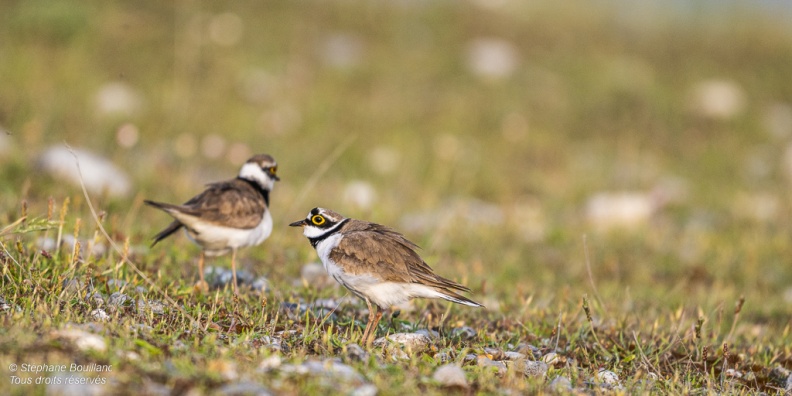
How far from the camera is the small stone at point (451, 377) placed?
14.8 feet

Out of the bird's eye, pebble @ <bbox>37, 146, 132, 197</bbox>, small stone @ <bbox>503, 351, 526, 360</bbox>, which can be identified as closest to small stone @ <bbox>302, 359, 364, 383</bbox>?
small stone @ <bbox>503, 351, 526, 360</bbox>

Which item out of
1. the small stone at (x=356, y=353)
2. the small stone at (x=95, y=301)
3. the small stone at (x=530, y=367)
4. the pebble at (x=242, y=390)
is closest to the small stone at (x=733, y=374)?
the small stone at (x=530, y=367)

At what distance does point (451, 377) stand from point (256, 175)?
3.47m

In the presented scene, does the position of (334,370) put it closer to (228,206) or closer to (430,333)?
(430,333)

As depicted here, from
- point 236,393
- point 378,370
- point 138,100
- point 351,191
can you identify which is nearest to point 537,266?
point 351,191

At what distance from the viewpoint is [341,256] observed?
556 cm

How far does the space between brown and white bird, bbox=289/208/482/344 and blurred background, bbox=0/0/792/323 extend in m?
2.01

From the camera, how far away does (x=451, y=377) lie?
14.8 ft

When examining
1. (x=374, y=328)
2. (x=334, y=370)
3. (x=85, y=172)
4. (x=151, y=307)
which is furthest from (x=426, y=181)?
(x=334, y=370)

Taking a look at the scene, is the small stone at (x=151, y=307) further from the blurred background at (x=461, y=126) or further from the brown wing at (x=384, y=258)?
the blurred background at (x=461, y=126)

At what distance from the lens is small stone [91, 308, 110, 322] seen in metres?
4.91

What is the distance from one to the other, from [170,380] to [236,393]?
1.23 ft

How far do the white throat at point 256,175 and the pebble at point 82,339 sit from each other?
10.1 feet

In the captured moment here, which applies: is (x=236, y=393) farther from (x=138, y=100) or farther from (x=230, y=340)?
(x=138, y=100)
